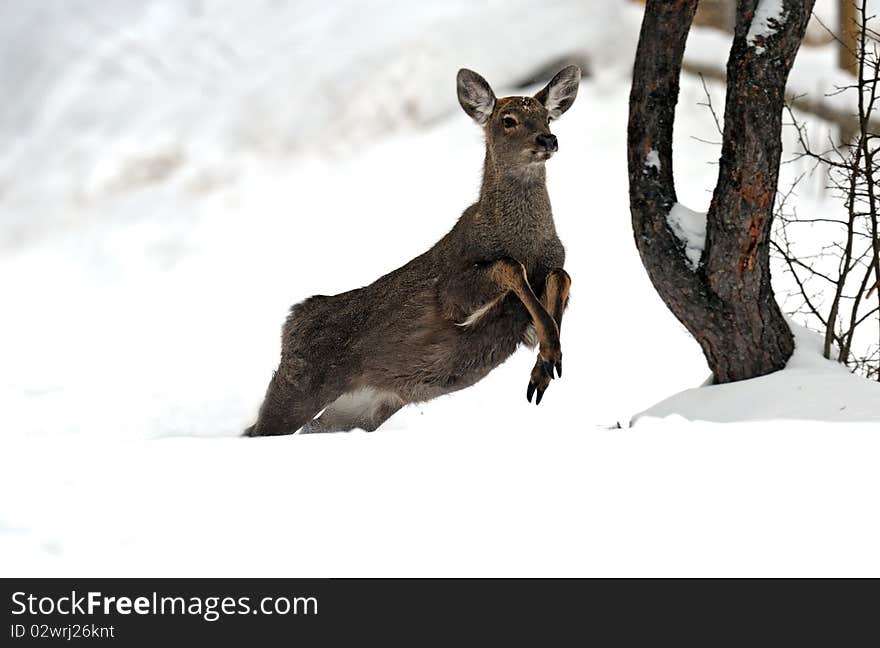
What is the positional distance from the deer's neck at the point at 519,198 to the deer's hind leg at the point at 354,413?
1.34m

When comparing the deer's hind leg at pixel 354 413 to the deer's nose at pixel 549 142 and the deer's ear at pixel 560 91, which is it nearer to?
the deer's nose at pixel 549 142

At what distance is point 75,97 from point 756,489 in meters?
13.5

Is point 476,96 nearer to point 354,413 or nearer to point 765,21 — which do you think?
point 765,21

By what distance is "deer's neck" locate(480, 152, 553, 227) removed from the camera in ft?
22.0

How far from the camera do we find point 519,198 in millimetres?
6723

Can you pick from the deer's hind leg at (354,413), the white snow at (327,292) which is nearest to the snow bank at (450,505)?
the white snow at (327,292)

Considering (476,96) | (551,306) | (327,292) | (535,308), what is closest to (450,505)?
(535,308)

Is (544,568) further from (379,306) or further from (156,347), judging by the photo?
(156,347)

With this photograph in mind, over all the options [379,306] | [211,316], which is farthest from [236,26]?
[379,306]

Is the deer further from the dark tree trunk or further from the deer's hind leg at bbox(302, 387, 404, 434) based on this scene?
the dark tree trunk

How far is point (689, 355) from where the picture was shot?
10367 mm

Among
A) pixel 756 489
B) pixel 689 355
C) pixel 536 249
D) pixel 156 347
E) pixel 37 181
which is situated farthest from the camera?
pixel 37 181

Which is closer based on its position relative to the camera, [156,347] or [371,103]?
[156,347]

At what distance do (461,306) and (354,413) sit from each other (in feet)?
4.01
